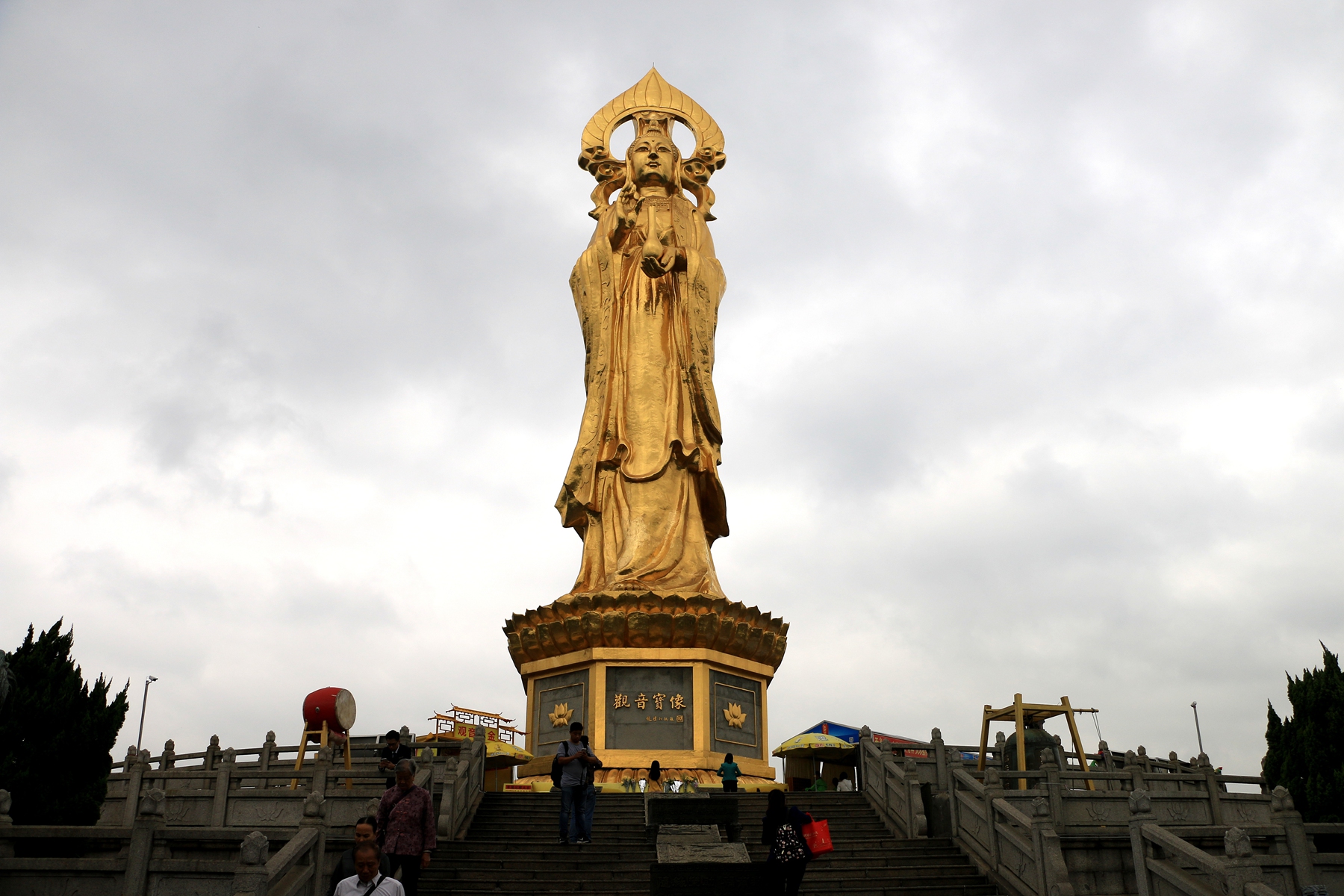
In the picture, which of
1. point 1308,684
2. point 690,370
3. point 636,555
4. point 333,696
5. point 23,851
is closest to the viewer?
point 23,851

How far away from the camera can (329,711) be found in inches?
460

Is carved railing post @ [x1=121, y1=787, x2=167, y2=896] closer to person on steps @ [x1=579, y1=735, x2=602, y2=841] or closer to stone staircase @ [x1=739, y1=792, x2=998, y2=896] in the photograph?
person on steps @ [x1=579, y1=735, x2=602, y2=841]

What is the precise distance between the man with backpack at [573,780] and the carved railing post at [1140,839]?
158 inches

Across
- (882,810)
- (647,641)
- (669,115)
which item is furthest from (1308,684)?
(669,115)

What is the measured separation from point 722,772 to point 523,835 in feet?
9.17

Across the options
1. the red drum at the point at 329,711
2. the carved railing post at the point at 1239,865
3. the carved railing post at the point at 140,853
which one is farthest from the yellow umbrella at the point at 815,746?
the carved railing post at the point at 140,853

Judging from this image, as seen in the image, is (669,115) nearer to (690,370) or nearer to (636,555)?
(690,370)

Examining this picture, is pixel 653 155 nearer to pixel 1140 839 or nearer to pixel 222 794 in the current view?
pixel 222 794

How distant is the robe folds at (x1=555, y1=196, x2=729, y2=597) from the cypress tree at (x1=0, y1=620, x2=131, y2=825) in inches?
262

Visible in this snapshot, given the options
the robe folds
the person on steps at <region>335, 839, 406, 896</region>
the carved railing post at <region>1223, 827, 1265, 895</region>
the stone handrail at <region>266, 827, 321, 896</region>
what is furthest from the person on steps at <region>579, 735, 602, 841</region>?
the robe folds

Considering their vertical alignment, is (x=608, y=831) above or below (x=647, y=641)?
below

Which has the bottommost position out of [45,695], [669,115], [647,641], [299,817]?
[299,817]

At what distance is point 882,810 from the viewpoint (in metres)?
11.1

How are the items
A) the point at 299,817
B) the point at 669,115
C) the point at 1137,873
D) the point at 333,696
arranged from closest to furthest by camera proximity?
the point at 1137,873, the point at 299,817, the point at 333,696, the point at 669,115
